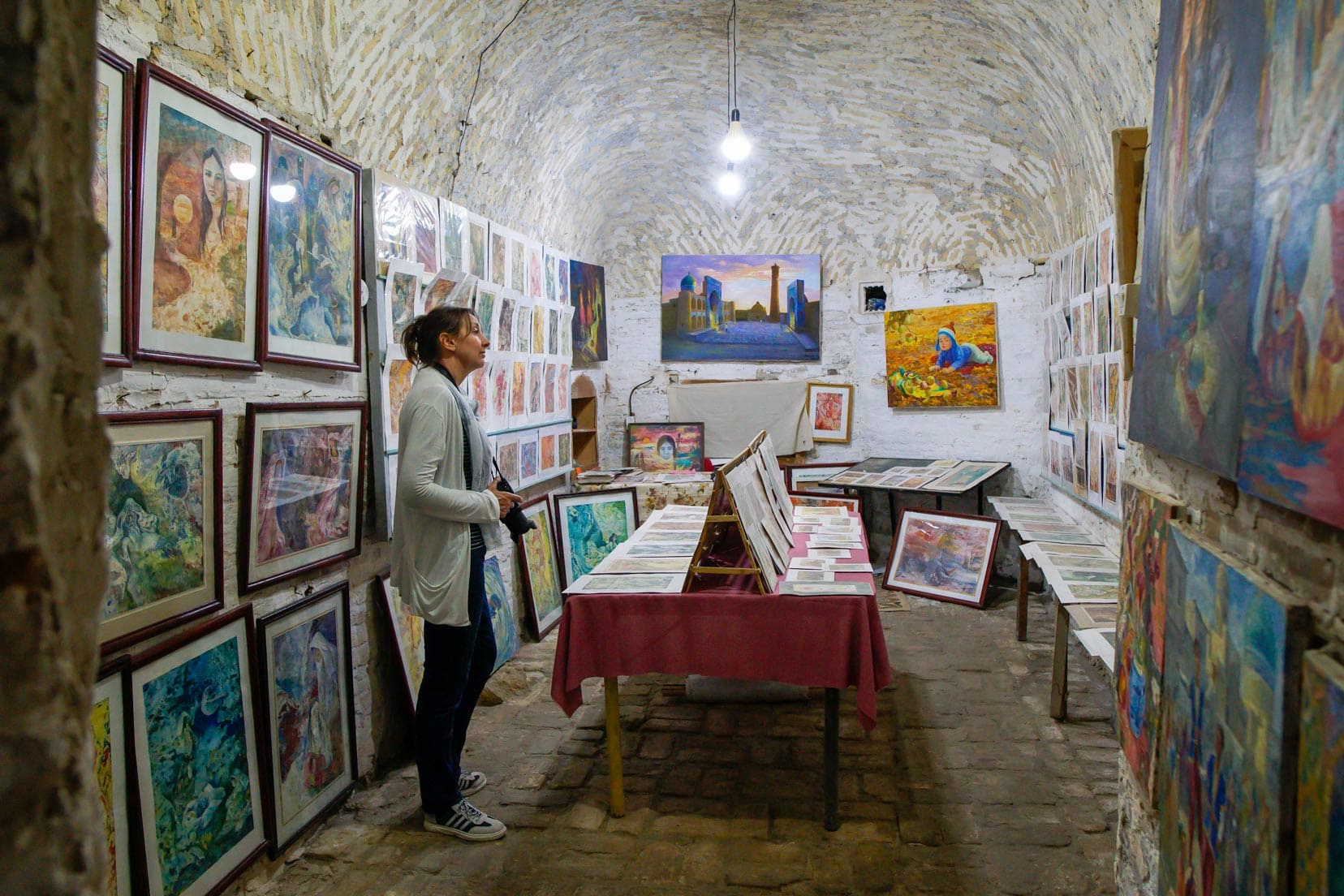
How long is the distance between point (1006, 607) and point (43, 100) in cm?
670

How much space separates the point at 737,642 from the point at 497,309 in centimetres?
311

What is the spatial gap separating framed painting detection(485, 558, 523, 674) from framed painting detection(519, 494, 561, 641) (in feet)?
0.87

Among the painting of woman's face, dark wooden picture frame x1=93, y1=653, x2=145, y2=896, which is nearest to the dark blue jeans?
dark wooden picture frame x1=93, y1=653, x2=145, y2=896

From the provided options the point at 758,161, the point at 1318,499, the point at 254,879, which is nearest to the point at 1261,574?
the point at 1318,499

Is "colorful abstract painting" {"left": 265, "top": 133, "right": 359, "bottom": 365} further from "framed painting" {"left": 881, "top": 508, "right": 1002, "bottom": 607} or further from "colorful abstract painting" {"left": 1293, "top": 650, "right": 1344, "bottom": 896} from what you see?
"framed painting" {"left": 881, "top": 508, "right": 1002, "bottom": 607}

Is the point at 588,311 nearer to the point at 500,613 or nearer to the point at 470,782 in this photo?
the point at 500,613

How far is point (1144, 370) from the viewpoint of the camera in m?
2.25

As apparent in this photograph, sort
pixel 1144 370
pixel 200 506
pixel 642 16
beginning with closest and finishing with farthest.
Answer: pixel 1144 370 < pixel 200 506 < pixel 642 16

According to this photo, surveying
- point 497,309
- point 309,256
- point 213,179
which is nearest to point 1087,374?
point 497,309

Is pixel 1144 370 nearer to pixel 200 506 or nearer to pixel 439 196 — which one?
pixel 200 506

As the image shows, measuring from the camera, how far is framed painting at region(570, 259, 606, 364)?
24.7 ft

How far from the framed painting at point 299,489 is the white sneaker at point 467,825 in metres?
1.14

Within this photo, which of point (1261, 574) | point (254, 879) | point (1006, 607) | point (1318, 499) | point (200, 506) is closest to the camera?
point (1318, 499)

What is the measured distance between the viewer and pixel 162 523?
2.56 meters
